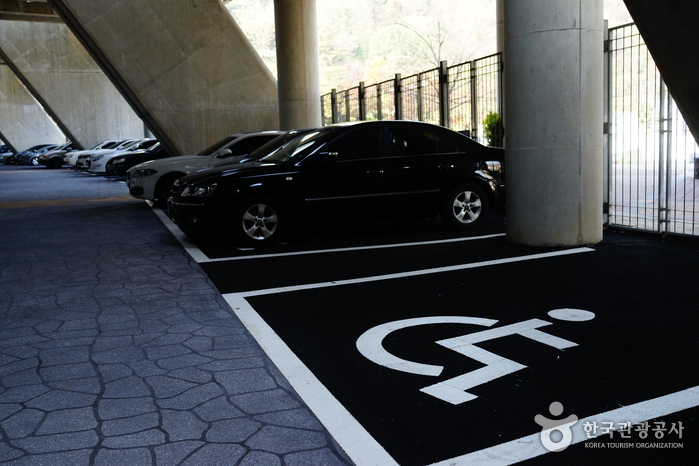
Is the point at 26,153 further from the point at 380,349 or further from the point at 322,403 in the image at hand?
the point at 322,403

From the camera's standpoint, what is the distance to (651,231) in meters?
9.54

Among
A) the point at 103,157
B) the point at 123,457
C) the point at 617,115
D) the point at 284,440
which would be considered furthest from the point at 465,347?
the point at 103,157

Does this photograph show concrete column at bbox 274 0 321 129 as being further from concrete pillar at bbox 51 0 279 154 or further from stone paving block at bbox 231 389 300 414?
stone paving block at bbox 231 389 300 414

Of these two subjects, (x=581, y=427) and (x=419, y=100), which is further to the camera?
(x=419, y=100)

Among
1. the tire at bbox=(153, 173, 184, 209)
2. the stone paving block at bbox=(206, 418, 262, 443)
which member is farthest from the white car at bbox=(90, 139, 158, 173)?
the stone paving block at bbox=(206, 418, 262, 443)

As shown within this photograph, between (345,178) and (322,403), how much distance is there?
235 inches

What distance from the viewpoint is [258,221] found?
31.0 feet

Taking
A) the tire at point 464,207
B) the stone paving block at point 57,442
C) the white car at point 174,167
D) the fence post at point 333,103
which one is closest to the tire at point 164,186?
the white car at point 174,167

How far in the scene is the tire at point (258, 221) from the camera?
9.37m

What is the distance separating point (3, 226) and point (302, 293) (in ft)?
27.2

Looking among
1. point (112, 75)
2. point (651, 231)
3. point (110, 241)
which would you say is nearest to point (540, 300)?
point (651, 231)

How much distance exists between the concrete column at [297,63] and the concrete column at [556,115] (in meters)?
11.1

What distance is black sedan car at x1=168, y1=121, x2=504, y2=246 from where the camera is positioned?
Result: 30.7 feet

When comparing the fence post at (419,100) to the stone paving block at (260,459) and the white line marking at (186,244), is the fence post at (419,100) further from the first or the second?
the stone paving block at (260,459)
